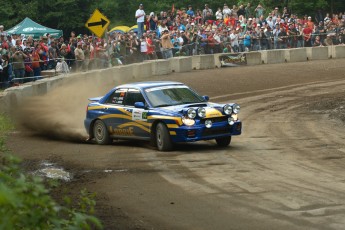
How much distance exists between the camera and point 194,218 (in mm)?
9672

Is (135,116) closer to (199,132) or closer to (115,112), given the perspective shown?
(115,112)

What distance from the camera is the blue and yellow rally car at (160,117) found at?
1576cm

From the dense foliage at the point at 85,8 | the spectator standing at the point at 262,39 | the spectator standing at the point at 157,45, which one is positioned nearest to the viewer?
the spectator standing at the point at 157,45

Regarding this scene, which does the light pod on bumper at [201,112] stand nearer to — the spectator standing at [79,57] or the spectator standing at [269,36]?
the spectator standing at [79,57]

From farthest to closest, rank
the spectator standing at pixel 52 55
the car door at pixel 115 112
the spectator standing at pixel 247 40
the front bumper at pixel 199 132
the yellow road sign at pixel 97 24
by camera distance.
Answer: the spectator standing at pixel 247 40
the spectator standing at pixel 52 55
the yellow road sign at pixel 97 24
the car door at pixel 115 112
the front bumper at pixel 199 132

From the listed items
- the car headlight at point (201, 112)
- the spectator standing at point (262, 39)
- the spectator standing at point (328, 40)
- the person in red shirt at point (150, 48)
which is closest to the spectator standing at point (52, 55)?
the person in red shirt at point (150, 48)

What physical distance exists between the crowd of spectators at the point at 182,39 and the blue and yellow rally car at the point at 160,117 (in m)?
11.1

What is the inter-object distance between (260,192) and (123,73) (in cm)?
2133

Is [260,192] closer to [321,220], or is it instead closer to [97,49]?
[321,220]

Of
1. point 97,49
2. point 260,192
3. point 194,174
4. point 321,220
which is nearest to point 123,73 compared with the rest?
point 97,49

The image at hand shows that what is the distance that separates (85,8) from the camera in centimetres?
5288

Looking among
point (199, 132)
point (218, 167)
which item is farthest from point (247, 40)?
point (218, 167)

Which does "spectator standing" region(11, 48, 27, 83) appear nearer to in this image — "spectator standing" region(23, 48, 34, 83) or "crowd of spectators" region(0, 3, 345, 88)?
"spectator standing" region(23, 48, 34, 83)

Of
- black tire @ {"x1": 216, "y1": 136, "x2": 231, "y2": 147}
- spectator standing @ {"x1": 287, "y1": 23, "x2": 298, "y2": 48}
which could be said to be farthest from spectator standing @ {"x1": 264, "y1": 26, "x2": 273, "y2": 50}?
black tire @ {"x1": 216, "y1": 136, "x2": 231, "y2": 147}
